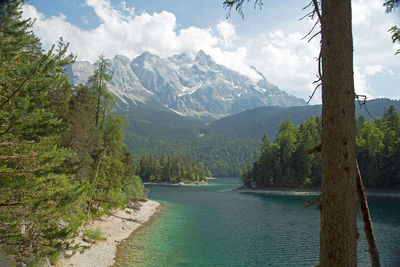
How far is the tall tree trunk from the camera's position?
356 centimetres

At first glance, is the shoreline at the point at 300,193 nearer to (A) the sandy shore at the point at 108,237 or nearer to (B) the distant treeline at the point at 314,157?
(B) the distant treeline at the point at 314,157

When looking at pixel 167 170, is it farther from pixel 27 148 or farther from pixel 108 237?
pixel 27 148

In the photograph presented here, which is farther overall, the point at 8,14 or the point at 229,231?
the point at 229,231

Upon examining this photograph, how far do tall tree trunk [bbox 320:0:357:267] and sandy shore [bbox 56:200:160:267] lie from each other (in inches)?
503

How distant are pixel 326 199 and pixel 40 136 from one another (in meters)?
9.01

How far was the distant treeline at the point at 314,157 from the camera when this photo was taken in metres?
67.3

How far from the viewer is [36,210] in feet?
29.1

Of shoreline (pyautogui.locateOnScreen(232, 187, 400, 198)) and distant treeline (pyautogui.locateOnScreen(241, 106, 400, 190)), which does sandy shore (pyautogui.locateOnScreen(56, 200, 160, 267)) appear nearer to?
shoreline (pyautogui.locateOnScreen(232, 187, 400, 198))

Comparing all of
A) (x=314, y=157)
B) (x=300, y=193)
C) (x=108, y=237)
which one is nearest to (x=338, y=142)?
(x=108, y=237)

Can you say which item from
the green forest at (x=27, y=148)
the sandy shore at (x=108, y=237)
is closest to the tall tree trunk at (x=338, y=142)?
the green forest at (x=27, y=148)

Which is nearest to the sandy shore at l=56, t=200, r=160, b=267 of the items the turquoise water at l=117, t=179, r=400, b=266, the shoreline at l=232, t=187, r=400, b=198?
the turquoise water at l=117, t=179, r=400, b=266

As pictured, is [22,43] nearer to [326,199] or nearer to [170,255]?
[326,199]

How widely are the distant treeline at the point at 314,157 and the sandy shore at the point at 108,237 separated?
5450 cm

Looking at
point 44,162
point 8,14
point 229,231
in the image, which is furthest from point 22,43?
point 229,231
